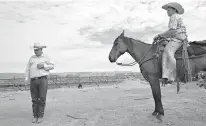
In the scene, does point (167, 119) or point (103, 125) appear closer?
point (103, 125)

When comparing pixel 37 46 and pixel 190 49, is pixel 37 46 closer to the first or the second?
pixel 37 46

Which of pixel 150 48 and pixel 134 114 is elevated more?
pixel 150 48

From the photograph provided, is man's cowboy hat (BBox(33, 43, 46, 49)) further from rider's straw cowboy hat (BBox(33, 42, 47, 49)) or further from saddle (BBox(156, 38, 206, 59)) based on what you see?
saddle (BBox(156, 38, 206, 59))

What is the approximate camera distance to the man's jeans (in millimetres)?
6473

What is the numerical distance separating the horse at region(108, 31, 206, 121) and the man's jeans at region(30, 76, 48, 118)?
7.96 feet

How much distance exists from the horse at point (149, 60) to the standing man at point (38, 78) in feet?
7.41

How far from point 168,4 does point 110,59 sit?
101 inches

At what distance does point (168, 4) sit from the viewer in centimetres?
623

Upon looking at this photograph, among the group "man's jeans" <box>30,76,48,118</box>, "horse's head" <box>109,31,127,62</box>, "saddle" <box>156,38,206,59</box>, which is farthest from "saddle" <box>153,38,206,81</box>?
"man's jeans" <box>30,76,48,118</box>

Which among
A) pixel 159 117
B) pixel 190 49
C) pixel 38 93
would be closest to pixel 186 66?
pixel 190 49

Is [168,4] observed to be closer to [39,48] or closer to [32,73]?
A: [39,48]

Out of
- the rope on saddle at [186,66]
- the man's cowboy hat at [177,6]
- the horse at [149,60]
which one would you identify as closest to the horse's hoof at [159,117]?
the horse at [149,60]

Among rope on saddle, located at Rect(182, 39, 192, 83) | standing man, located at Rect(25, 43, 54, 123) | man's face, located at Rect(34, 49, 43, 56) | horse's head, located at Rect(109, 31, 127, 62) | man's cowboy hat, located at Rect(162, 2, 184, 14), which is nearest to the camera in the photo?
rope on saddle, located at Rect(182, 39, 192, 83)

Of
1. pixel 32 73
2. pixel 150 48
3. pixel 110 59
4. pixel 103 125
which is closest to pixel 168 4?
pixel 150 48
